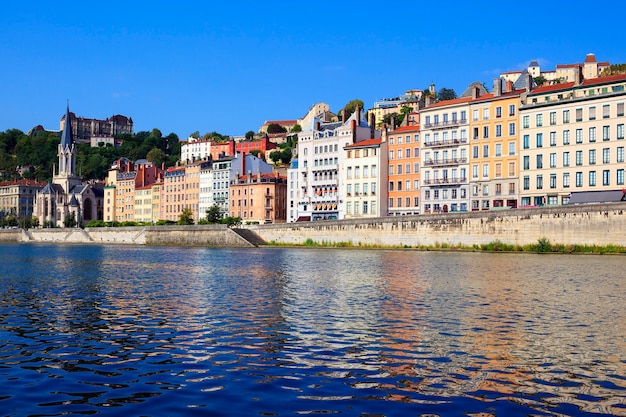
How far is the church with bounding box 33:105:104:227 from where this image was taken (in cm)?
18225

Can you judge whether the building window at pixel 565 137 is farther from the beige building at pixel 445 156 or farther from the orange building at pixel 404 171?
the orange building at pixel 404 171

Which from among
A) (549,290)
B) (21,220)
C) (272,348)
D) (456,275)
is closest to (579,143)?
(456,275)

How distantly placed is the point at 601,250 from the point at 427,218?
18820mm

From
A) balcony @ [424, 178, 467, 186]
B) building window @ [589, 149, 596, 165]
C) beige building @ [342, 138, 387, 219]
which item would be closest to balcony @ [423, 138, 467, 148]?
balcony @ [424, 178, 467, 186]

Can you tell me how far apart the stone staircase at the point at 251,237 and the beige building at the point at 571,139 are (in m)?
33.2

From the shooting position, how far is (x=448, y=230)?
70625 millimetres

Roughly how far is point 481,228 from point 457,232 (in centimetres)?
286

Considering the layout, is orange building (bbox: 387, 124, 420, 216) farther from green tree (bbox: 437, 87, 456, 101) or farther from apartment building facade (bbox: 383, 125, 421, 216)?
green tree (bbox: 437, 87, 456, 101)

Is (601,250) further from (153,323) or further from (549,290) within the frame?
(153,323)

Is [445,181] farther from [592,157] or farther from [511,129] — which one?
[592,157]

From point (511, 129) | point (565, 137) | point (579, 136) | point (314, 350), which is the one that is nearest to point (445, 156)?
point (511, 129)

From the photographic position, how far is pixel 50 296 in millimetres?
28141

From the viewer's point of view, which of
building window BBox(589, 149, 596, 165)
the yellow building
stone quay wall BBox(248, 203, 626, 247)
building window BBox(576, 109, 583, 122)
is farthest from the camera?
the yellow building

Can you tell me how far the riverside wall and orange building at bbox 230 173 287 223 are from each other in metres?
17.9
